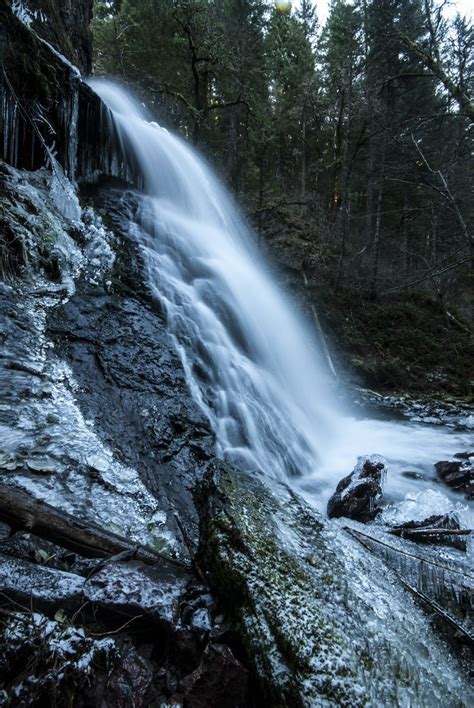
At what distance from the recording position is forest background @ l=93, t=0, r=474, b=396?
7.46m

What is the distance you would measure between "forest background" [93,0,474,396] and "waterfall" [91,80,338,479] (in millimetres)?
1659

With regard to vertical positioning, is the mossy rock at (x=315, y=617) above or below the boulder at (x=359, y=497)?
above

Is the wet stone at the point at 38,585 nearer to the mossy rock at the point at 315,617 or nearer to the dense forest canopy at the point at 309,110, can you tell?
the mossy rock at the point at 315,617

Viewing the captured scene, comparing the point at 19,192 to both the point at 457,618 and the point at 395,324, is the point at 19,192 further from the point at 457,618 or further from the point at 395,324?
the point at 395,324

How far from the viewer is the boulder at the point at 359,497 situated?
333 cm

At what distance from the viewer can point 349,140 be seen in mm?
16250

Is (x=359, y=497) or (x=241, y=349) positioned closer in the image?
(x=359, y=497)

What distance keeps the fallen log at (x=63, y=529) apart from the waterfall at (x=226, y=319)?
6.94 feet

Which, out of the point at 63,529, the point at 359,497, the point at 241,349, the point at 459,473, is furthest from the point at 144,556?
the point at 241,349

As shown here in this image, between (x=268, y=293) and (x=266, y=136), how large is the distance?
11.3m

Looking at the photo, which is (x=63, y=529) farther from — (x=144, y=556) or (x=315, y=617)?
(x=315, y=617)

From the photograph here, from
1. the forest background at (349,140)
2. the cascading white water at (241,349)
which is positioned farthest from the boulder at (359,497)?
the forest background at (349,140)

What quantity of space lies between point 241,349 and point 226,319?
25.7 inches

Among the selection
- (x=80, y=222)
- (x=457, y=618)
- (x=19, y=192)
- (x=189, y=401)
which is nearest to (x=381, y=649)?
(x=457, y=618)
